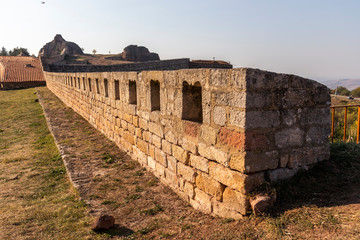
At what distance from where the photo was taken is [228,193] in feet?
10.8

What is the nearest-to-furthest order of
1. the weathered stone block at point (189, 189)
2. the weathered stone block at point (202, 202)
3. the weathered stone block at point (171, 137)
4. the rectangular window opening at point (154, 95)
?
the weathered stone block at point (202, 202), the weathered stone block at point (189, 189), the weathered stone block at point (171, 137), the rectangular window opening at point (154, 95)

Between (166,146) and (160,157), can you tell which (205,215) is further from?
(160,157)

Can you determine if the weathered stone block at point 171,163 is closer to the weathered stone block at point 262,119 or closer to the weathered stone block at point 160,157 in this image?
the weathered stone block at point 160,157

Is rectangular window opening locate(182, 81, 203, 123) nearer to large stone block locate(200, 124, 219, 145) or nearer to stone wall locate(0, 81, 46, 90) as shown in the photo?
large stone block locate(200, 124, 219, 145)

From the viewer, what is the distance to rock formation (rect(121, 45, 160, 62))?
48.0 m

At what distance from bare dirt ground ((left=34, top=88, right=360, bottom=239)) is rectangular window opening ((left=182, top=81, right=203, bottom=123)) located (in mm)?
1220

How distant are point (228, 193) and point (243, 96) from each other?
1127mm

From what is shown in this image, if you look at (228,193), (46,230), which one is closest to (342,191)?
(228,193)

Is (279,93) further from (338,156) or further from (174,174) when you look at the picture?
(174,174)

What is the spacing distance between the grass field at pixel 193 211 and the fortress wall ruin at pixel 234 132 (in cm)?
22

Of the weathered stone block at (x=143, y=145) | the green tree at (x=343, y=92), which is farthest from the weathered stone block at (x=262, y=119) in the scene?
the green tree at (x=343, y=92)

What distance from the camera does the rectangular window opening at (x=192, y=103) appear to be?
4102mm

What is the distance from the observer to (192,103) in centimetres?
418

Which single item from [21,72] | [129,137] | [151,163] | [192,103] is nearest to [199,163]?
[192,103]
